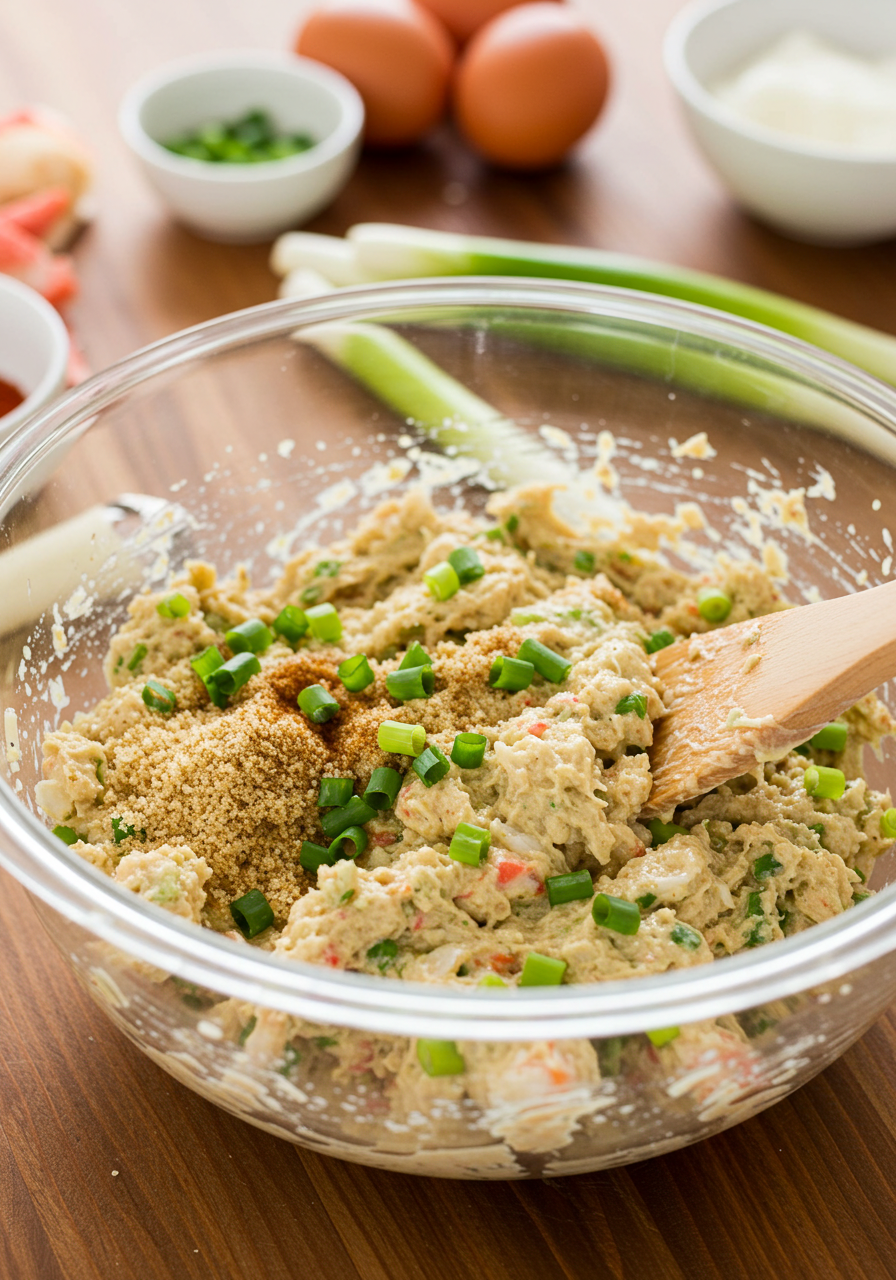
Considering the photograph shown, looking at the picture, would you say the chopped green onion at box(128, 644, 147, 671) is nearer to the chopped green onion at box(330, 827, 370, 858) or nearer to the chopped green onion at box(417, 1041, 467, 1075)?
the chopped green onion at box(330, 827, 370, 858)

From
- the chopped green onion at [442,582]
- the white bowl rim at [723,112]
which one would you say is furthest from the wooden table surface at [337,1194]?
the white bowl rim at [723,112]

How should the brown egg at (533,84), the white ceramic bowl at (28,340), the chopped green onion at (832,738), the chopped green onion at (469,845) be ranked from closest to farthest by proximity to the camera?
the chopped green onion at (469,845), the chopped green onion at (832,738), the white ceramic bowl at (28,340), the brown egg at (533,84)

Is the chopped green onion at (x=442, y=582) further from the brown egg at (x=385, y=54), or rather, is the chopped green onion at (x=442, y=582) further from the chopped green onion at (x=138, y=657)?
the brown egg at (x=385, y=54)

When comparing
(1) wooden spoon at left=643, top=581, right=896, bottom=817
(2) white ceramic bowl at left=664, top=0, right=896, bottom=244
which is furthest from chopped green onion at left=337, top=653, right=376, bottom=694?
(2) white ceramic bowl at left=664, top=0, right=896, bottom=244

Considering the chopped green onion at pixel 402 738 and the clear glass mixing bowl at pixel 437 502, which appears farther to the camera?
the chopped green onion at pixel 402 738

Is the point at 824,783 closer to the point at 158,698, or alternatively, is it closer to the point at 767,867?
Result: the point at 767,867

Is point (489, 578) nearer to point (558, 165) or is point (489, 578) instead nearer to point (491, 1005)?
point (491, 1005)
